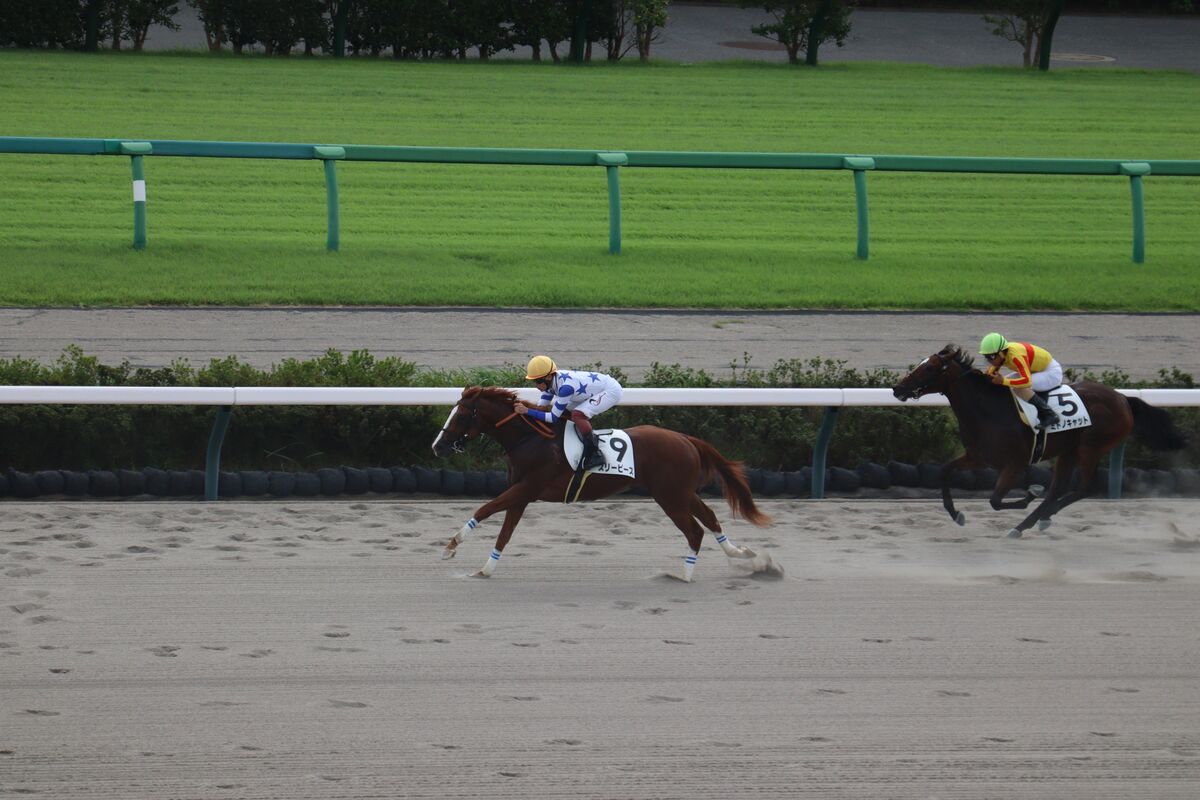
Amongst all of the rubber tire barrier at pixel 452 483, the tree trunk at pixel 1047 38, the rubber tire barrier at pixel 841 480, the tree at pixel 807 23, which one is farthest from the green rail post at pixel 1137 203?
the tree trunk at pixel 1047 38

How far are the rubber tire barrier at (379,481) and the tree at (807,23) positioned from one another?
24638 millimetres

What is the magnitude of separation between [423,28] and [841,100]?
28.3 feet

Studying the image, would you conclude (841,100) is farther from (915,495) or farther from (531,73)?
(915,495)

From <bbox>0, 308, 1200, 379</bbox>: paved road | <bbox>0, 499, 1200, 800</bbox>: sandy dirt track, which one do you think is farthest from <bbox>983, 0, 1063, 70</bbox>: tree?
<bbox>0, 499, 1200, 800</bbox>: sandy dirt track

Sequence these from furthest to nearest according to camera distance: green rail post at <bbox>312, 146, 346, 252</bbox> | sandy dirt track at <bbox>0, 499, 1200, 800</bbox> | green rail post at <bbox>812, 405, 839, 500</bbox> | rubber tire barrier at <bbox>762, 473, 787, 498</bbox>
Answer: green rail post at <bbox>312, 146, 346, 252</bbox> → rubber tire barrier at <bbox>762, 473, 787, 498</bbox> → green rail post at <bbox>812, 405, 839, 500</bbox> → sandy dirt track at <bbox>0, 499, 1200, 800</bbox>

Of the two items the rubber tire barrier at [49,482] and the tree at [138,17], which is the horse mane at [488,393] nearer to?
the rubber tire barrier at [49,482]

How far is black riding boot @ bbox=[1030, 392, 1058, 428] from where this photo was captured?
8.42 metres

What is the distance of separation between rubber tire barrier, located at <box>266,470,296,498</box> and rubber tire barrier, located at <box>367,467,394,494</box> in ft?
1.43

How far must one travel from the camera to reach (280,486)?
8891 millimetres

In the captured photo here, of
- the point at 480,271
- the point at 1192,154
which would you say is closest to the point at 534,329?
the point at 480,271

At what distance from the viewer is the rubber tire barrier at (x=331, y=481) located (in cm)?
895

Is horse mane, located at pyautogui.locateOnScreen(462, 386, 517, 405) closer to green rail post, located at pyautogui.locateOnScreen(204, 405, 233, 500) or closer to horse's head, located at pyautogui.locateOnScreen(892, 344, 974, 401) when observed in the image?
green rail post, located at pyautogui.locateOnScreen(204, 405, 233, 500)

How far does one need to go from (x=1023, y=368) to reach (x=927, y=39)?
98.7ft

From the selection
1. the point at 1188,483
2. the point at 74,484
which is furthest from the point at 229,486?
the point at 1188,483
